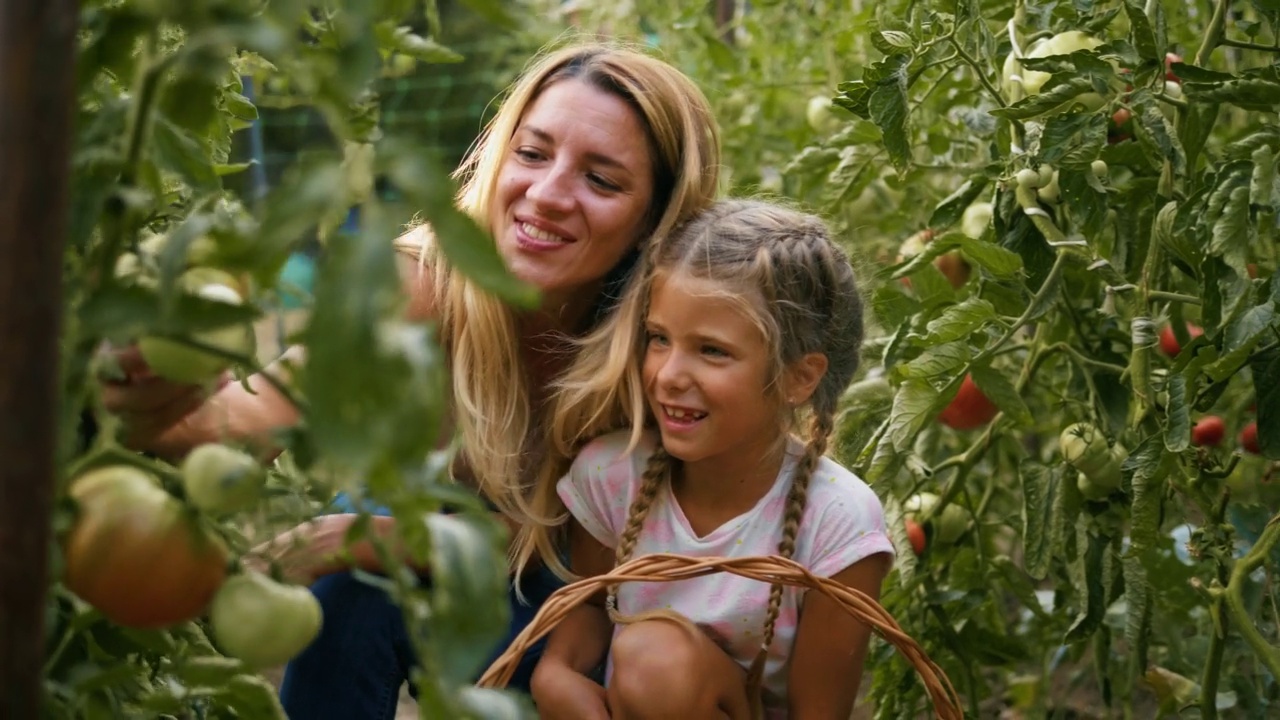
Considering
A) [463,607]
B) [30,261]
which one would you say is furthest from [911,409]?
[30,261]

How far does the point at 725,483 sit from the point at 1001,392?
29 centimetres

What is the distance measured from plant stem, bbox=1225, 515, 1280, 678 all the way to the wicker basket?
10.1 inches

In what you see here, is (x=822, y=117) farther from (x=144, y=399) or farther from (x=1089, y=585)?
(x=144, y=399)

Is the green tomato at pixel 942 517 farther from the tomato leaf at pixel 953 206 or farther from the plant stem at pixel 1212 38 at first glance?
the plant stem at pixel 1212 38

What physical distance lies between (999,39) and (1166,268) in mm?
306

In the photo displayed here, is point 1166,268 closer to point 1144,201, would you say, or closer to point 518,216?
point 1144,201

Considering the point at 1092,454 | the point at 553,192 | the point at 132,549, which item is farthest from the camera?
the point at 553,192

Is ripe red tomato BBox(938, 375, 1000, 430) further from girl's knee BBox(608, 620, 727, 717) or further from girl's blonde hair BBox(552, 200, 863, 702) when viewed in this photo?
girl's knee BBox(608, 620, 727, 717)

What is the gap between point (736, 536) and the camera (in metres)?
1.52

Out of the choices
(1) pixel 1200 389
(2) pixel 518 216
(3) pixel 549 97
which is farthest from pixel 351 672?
(1) pixel 1200 389

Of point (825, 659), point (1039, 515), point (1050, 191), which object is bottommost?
point (825, 659)

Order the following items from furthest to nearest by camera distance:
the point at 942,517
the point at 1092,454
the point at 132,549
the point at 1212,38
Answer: the point at 942,517, the point at 1092,454, the point at 1212,38, the point at 132,549

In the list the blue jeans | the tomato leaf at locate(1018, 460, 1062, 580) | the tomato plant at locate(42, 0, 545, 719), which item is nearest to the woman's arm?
the blue jeans

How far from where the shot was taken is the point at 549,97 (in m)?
1.68
